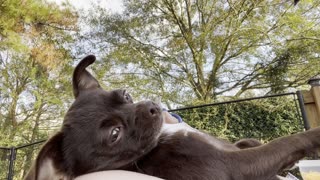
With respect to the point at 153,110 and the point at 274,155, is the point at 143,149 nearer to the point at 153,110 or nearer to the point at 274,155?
the point at 153,110

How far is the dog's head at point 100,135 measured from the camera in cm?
97

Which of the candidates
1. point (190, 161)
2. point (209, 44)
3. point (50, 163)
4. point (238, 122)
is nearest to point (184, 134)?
point (190, 161)

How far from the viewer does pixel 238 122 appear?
6242mm

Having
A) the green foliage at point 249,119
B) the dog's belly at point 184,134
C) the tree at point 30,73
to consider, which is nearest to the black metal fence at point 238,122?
the green foliage at point 249,119

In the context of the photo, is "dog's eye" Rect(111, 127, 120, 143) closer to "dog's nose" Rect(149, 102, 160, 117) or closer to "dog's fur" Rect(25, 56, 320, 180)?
"dog's fur" Rect(25, 56, 320, 180)

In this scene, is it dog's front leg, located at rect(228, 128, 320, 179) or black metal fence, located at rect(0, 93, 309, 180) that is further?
black metal fence, located at rect(0, 93, 309, 180)

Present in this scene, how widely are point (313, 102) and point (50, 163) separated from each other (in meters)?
3.06

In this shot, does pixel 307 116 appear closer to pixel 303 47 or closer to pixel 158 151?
pixel 158 151

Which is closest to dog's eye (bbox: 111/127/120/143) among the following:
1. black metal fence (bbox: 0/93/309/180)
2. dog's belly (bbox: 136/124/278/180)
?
dog's belly (bbox: 136/124/278/180)

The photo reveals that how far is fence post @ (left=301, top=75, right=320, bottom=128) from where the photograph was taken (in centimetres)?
296

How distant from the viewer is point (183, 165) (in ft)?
3.13

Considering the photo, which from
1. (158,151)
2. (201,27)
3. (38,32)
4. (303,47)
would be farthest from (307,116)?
(38,32)

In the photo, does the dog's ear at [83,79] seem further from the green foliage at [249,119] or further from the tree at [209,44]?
the tree at [209,44]

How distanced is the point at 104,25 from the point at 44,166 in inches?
368
